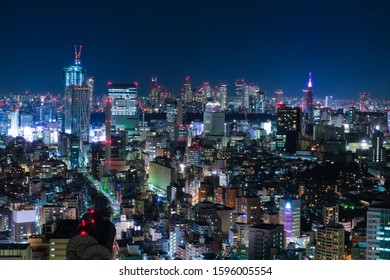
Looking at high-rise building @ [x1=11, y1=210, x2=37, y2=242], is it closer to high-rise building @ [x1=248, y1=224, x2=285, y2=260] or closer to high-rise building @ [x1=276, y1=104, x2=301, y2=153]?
high-rise building @ [x1=248, y1=224, x2=285, y2=260]

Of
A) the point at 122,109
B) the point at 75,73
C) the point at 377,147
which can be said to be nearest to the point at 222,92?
the point at 75,73

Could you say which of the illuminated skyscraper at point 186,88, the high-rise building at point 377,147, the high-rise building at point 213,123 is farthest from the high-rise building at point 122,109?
the high-rise building at point 377,147

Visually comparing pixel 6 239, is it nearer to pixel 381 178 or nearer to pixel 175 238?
pixel 175 238

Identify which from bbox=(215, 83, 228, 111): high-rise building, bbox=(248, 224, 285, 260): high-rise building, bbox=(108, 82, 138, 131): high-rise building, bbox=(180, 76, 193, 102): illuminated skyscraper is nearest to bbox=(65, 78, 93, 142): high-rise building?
bbox=(108, 82, 138, 131): high-rise building

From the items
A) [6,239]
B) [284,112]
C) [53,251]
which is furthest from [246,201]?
[284,112]

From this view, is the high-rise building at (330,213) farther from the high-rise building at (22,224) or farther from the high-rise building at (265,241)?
the high-rise building at (22,224)

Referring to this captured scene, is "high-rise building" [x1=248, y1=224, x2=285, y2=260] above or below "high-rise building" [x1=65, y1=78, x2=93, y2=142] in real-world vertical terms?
below

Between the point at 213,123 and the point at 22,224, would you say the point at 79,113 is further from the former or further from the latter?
the point at 22,224
